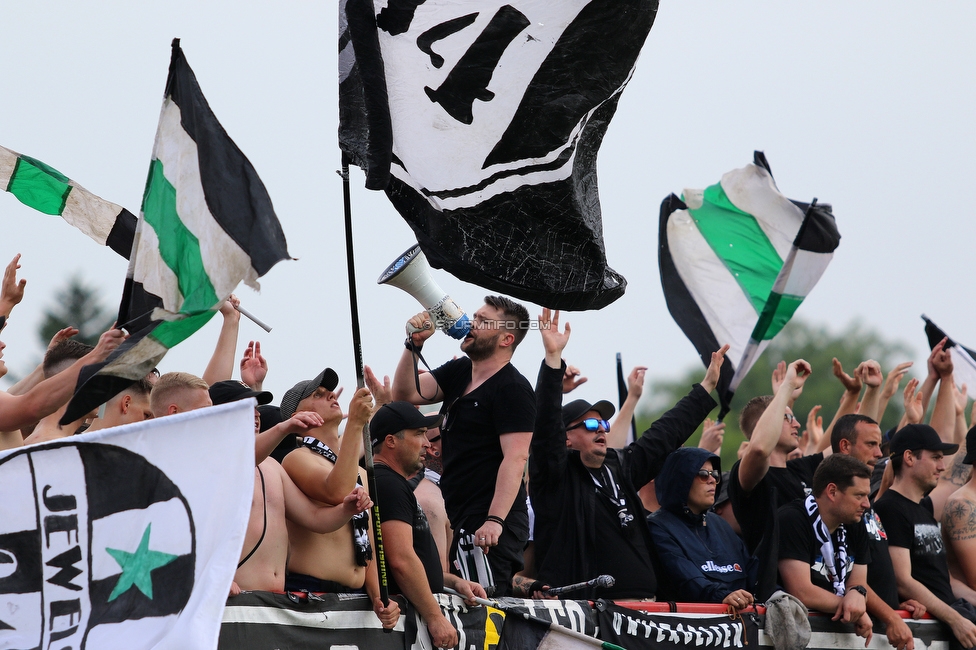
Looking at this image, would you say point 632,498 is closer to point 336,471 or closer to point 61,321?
point 336,471

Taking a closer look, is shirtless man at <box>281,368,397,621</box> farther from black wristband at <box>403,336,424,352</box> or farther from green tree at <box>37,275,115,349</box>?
green tree at <box>37,275,115,349</box>

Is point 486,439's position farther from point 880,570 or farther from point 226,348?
point 880,570

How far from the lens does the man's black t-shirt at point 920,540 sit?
7.97 meters

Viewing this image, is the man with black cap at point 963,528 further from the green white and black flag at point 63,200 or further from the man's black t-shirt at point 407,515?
the green white and black flag at point 63,200

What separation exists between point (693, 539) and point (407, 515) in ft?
7.68

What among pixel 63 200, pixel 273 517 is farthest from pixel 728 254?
pixel 273 517

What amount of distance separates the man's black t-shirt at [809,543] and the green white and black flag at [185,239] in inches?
165

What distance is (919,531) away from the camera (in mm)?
7988

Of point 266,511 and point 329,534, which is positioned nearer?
point 266,511

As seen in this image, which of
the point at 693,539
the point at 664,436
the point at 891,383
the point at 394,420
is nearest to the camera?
the point at 394,420

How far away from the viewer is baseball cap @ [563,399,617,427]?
7512 mm

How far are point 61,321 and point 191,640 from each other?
51078 millimetres

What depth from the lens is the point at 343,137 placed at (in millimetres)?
5273

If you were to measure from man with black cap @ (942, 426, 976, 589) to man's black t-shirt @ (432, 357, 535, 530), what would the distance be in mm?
3389
